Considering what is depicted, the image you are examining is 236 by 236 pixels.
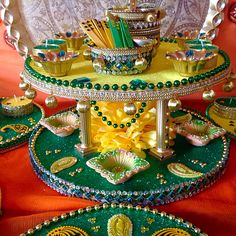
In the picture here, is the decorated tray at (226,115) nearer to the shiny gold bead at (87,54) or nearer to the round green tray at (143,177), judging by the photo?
the round green tray at (143,177)

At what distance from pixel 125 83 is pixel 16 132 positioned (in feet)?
1.37

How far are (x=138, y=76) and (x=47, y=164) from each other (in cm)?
27

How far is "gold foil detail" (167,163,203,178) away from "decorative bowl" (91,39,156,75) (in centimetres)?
21

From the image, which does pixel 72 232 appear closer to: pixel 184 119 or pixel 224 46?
pixel 184 119

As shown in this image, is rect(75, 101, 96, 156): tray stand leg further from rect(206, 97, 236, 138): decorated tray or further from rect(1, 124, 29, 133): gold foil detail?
rect(206, 97, 236, 138): decorated tray

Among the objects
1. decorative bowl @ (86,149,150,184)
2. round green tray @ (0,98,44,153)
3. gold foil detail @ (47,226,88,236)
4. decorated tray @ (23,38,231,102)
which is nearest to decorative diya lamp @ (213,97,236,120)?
decorated tray @ (23,38,231,102)

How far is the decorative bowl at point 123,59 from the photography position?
0.71 m

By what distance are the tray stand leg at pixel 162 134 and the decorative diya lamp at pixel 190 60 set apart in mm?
84

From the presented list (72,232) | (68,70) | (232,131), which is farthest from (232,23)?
(72,232)

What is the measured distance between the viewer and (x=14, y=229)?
670 mm

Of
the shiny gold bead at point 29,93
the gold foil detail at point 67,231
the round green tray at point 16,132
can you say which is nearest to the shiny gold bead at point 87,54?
Result: the shiny gold bead at point 29,93

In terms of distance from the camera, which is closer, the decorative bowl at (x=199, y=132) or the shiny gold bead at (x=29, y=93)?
the shiny gold bead at (x=29, y=93)

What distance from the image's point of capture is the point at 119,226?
0.61 meters

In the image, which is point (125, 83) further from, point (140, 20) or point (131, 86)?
point (140, 20)
